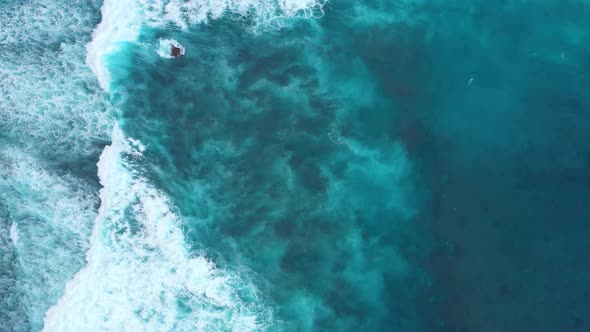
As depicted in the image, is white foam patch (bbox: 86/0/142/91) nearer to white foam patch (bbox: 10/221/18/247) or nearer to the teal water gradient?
the teal water gradient

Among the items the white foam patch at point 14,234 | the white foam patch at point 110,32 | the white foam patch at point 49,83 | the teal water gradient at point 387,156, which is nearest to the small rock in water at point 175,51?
the teal water gradient at point 387,156

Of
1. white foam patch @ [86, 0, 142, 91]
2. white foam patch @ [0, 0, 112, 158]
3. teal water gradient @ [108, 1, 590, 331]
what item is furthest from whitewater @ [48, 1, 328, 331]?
white foam patch @ [86, 0, 142, 91]

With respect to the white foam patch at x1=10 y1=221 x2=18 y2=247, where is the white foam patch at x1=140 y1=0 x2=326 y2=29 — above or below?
above

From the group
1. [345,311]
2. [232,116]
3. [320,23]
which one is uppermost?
[320,23]

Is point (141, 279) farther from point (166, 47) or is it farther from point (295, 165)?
point (166, 47)

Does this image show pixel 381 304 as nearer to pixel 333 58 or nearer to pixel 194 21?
pixel 333 58

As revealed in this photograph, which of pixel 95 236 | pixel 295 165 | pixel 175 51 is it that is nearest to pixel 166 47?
pixel 175 51

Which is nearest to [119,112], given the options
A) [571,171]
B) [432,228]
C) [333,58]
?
[333,58]
